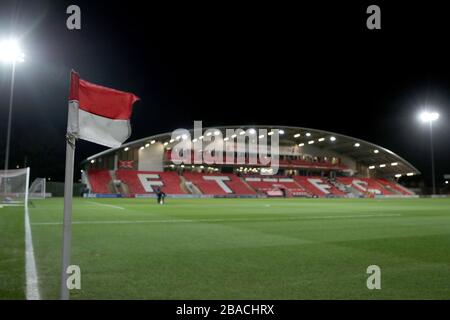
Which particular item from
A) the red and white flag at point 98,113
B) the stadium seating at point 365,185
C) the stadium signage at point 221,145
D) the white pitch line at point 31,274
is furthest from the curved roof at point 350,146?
the red and white flag at point 98,113

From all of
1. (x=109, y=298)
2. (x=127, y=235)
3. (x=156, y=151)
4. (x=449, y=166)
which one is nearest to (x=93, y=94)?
(x=109, y=298)

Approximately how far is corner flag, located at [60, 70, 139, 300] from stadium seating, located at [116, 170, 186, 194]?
5338cm

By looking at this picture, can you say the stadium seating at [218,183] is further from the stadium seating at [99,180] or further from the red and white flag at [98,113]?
the red and white flag at [98,113]

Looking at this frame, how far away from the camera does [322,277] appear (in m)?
5.86

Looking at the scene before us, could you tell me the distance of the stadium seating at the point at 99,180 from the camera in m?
56.3

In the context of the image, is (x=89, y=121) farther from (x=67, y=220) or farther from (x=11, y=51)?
(x=11, y=51)

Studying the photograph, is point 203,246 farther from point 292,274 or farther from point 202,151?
point 202,151

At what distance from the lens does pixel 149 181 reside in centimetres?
6072

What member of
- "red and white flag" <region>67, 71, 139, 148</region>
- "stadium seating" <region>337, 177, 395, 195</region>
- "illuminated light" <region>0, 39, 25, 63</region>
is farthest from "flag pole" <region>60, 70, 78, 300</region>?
"stadium seating" <region>337, 177, 395, 195</region>

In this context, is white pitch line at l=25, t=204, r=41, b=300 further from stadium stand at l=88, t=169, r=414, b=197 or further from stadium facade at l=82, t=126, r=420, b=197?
stadium stand at l=88, t=169, r=414, b=197

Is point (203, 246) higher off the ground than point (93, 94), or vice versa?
point (93, 94)

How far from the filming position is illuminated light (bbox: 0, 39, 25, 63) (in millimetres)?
23906
